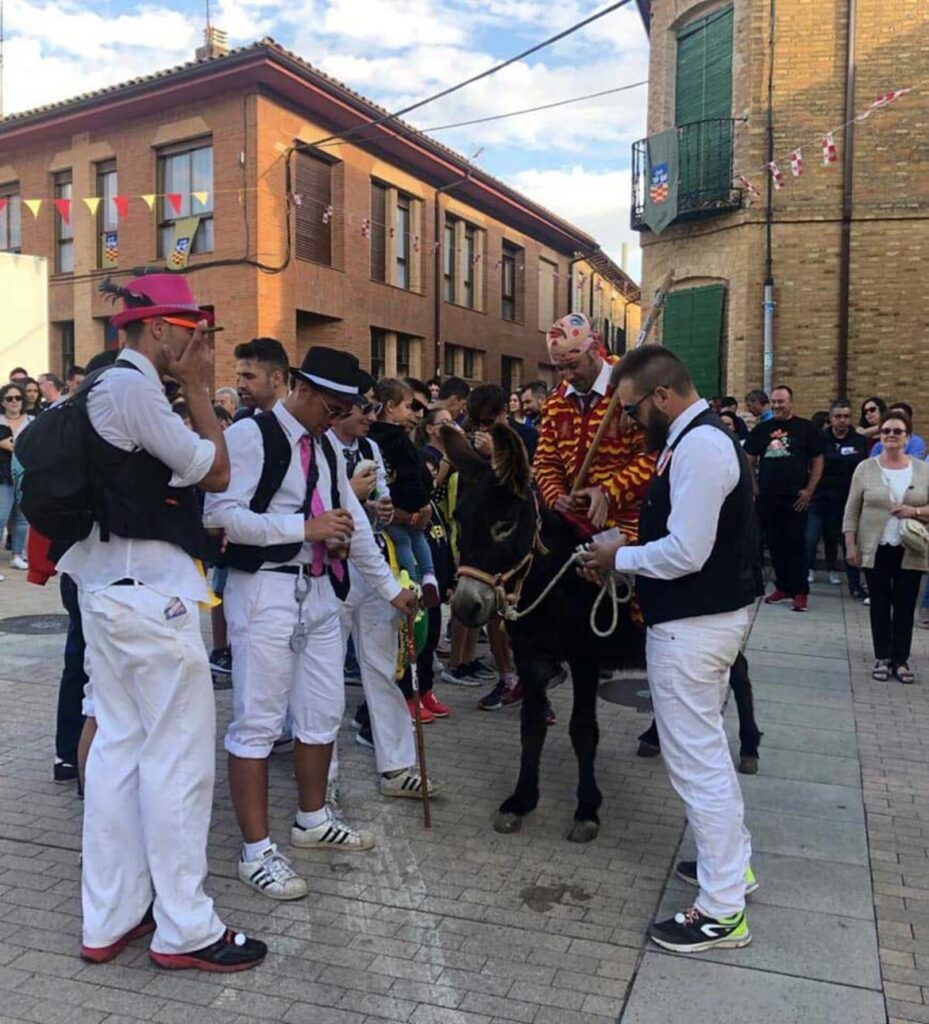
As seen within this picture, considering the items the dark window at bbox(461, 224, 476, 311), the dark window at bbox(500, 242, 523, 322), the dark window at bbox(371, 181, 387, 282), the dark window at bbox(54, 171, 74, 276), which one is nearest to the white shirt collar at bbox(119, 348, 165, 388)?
the dark window at bbox(371, 181, 387, 282)

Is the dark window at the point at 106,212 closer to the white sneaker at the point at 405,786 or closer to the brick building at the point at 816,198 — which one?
the brick building at the point at 816,198

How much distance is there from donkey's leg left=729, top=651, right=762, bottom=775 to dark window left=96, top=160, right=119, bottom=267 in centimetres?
1871

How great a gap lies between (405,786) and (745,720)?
73.2 inches

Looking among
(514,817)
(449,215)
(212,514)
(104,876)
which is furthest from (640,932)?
(449,215)

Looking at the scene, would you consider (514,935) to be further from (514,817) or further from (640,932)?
(514,817)

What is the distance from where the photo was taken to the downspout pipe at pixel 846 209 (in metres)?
13.7

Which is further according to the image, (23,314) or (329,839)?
(23,314)

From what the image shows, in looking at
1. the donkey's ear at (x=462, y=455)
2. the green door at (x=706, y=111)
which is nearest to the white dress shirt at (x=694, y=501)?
the donkey's ear at (x=462, y=455)

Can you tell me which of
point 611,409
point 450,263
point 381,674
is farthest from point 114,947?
point 450,263

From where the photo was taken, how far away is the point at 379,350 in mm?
22484

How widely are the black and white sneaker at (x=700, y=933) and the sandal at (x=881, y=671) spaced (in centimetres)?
417

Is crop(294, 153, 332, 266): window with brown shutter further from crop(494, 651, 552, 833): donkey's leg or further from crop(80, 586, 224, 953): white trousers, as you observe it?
crop(80, 586, 224, 953): white trousers

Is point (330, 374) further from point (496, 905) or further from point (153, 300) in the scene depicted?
point (496, 905)

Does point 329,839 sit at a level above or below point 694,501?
below
